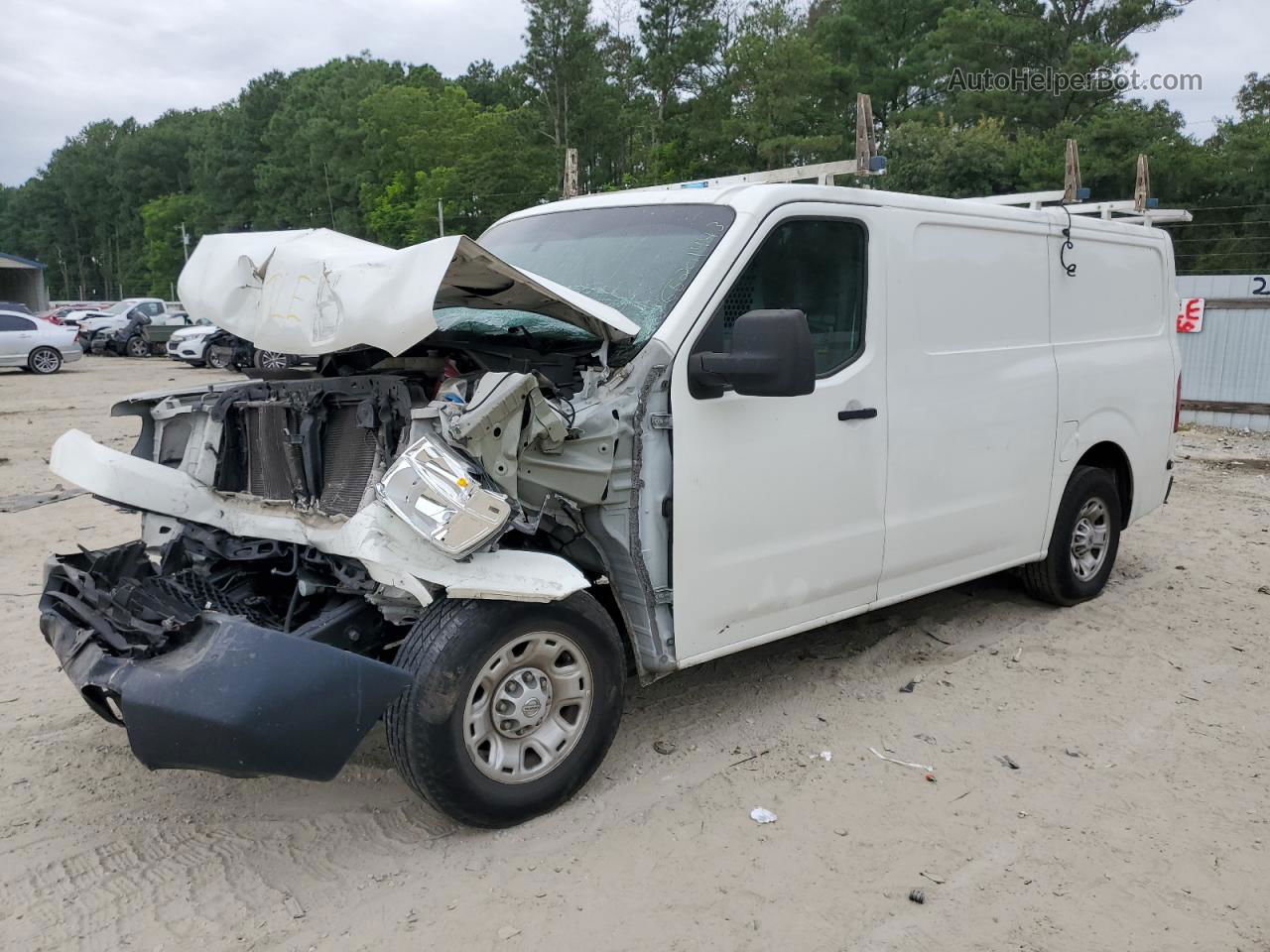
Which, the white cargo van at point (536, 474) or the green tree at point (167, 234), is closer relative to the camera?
the white cargo van at point (536, 474)

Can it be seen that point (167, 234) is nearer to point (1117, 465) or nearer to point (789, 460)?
point (1117, 465)

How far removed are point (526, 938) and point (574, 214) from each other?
3.05m

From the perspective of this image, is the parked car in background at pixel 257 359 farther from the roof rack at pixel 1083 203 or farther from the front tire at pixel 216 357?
the front tire at pixel 216 357

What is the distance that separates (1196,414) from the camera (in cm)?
1309

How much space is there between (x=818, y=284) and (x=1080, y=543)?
2.72 m

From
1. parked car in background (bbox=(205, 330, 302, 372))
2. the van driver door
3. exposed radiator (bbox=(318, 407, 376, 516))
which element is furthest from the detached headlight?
parked car in background (bbox=(205, 330, 302, 372))

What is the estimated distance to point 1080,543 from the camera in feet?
18.7

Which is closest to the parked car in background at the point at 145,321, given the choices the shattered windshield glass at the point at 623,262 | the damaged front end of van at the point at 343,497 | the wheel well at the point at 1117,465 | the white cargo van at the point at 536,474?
the damaged front end of van at the point at 343,497

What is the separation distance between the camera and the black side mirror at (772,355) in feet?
10.9

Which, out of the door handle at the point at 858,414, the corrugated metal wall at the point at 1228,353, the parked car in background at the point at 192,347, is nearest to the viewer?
the door handle at the point at 858,414

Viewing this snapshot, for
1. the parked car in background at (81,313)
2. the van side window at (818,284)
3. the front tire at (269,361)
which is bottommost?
the front tire at (269,361)

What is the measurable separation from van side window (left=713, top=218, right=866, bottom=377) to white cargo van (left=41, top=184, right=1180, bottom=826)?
0.01m

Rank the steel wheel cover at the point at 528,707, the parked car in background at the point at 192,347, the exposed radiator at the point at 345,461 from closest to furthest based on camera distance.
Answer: the steel wheel cover at the point at 528,707 → the exposed radiator at the point at 345,461 → the parked car in background at the point at 192,347

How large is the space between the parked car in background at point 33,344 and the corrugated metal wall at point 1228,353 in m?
23.5
